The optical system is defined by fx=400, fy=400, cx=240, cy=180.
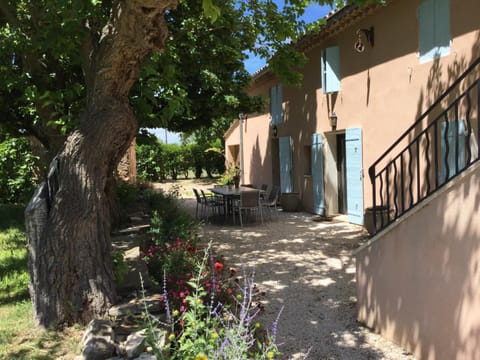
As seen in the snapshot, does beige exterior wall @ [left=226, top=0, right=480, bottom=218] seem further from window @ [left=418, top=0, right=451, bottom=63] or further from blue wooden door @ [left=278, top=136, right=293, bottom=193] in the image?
blue wooden door @ [left=278, top=136, right=293, bottom=193]

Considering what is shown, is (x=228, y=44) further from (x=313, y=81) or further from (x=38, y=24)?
(x=313, y=81)

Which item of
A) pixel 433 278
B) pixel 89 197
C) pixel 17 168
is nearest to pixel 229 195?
pixel 89 197

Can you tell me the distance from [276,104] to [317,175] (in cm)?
407

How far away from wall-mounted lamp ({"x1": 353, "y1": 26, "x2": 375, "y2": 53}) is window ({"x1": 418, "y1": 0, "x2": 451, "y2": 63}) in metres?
1.57

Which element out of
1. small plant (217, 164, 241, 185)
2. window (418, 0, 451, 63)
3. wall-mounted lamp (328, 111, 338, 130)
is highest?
window (418, 0, 451, 63)

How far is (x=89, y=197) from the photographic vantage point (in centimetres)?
386

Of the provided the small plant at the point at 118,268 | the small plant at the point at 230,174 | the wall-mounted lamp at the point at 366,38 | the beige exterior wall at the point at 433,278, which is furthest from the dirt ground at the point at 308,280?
the small plant at the point at 230,174

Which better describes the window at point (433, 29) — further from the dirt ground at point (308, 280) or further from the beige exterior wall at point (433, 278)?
the beige exterior wall at point (433, 278)

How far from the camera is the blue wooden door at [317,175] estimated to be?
37.5 ft

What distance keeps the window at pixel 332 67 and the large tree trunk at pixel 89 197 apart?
7338mm

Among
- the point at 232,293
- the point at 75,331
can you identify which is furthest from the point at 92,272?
the point at 232,293

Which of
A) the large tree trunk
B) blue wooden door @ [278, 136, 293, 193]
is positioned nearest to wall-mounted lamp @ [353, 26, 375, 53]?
blue wooden door @ [278, 136, 293, 193]

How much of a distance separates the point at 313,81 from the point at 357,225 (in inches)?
180

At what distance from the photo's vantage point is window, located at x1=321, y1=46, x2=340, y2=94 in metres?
10.4
